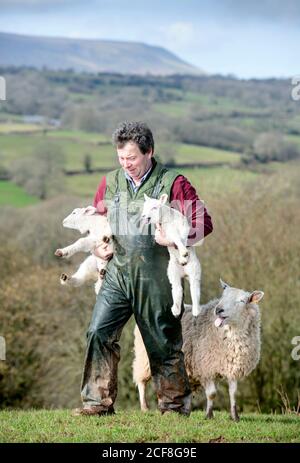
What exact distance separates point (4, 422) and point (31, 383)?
20.3 m

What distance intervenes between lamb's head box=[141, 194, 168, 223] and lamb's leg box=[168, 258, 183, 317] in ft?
1.56

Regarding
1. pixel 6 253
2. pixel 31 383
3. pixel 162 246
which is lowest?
pixel 31 383

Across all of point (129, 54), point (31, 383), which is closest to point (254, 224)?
point (31, 383)

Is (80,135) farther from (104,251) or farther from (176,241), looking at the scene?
(176,241)

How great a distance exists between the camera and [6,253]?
119 ft

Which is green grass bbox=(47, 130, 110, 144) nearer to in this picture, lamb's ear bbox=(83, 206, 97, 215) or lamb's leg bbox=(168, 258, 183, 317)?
lamb's ear bbox=(83, 206, 97, 215)

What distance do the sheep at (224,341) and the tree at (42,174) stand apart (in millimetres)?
44583

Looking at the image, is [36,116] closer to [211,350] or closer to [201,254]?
[201,254]

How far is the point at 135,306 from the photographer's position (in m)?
8.85

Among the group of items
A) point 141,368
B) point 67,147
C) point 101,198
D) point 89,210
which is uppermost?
point 101,198

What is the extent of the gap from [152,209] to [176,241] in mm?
360

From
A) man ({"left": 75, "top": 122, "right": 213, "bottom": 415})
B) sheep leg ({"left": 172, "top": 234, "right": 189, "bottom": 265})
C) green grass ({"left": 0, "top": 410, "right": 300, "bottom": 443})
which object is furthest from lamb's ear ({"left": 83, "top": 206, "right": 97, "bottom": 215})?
green grass ({"left": 0, "top": 410, "right": 300, "bottom": 443})

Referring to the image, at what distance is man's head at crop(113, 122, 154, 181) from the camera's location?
847 centimetres

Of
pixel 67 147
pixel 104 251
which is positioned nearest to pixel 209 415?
pixel 104 251
